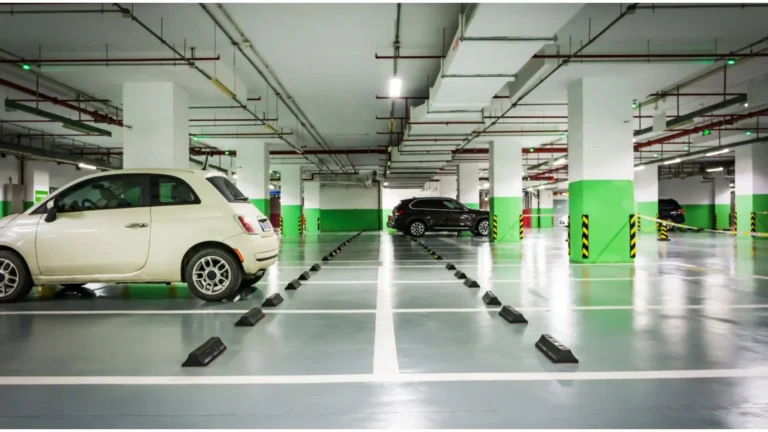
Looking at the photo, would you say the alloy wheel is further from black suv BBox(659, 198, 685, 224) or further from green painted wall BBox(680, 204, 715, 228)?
green painted wall BBox(680, 204, 715, 228)

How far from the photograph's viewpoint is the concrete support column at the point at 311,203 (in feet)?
105

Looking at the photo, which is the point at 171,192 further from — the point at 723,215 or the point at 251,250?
the point at 723,215

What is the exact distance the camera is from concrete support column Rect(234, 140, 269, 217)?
18.5 meters

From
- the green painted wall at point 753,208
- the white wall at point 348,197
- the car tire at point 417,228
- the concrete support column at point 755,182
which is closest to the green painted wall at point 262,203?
the car tire at point 417,228

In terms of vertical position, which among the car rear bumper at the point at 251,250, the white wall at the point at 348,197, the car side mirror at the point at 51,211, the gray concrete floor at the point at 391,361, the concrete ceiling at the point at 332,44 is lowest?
the gray concrete floor at the point at 391,361

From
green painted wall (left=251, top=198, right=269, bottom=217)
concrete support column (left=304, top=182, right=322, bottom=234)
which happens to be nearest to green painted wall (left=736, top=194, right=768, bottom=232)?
green painted wall (left=251, top=198, right=269, bottom=217)

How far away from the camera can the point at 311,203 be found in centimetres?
3250

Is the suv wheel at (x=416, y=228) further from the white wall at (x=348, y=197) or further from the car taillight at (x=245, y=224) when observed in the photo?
the white wall at (x=348, y=197)

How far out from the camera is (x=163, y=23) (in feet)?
26.4

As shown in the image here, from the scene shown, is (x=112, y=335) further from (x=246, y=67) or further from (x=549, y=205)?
(x=549, y=205)

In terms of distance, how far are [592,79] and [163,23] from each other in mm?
8276

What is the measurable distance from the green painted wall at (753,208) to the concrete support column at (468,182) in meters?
11.2

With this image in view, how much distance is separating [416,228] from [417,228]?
1.7 inches

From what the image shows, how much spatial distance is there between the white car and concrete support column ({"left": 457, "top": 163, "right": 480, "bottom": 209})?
1954 cm
